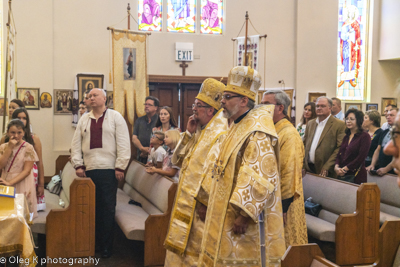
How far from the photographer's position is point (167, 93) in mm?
10000

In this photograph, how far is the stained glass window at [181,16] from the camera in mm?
9828

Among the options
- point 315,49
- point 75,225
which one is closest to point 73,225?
point 75,225

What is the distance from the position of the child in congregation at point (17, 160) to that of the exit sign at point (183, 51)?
588cm

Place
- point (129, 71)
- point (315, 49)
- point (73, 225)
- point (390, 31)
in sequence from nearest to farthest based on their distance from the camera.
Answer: point (73, 225)
point (129, 71)
point (315, 49)
point (390, 31)

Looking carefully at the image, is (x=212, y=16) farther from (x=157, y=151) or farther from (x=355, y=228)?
(x=355, y=228)

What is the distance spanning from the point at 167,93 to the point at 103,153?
562cm

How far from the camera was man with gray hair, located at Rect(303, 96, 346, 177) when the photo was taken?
5.24m

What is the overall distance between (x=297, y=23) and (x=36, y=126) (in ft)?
21.5

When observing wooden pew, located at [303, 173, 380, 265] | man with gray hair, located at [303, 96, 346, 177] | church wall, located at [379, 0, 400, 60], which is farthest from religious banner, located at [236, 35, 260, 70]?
wooden pew, located at [303, 173, 380, 265]

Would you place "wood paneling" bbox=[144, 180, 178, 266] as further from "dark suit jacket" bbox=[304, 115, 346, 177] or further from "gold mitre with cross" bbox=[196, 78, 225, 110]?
"dark suit jacket" bbox=[304, 115, 346, 177]

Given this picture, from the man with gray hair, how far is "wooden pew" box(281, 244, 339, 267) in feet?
11.6

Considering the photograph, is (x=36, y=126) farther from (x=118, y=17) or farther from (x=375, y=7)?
(x=375, y=7)

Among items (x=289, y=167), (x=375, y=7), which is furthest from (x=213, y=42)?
(x=289, y=167)

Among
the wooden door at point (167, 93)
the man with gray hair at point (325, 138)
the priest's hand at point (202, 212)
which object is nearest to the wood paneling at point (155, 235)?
the priest's hand at point (202, 212)
